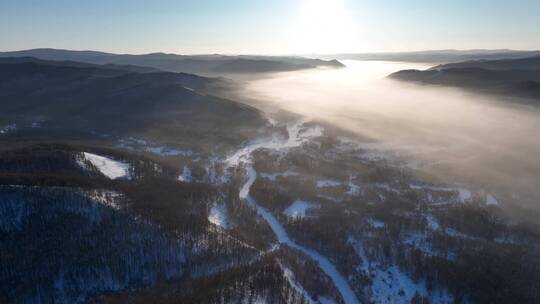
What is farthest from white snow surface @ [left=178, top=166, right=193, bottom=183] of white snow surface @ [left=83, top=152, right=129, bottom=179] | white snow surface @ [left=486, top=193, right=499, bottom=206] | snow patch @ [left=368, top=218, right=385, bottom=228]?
white snow surface @ [left=486, top=193, right=499, bottom=206]

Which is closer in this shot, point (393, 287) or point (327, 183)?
point (393, 287)

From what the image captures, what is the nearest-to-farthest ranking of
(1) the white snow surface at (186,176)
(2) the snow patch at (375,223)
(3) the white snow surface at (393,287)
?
(3) the white snow surface at (393,287) < (2) the snow patch at (375,223) < (1) the white snow surface at (186,176)

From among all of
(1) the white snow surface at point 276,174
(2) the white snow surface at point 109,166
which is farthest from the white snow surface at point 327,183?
(2) the white snow surface at point 109,166

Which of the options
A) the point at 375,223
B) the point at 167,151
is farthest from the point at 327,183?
the point at 167,151

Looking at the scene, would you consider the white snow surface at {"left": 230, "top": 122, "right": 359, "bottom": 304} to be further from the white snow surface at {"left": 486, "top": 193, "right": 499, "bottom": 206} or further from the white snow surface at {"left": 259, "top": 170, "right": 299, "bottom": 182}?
the white snow surface at {"left": 486, "top": 193, "right": 499, "bottom": 206}

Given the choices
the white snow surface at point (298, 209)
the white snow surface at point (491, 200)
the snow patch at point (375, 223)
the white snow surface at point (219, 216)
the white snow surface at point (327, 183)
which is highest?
the white snow surface at point (327, 183)

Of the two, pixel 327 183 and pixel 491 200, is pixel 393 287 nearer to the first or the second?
pixel 327 183

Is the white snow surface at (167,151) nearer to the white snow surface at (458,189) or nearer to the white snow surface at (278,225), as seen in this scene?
the white snow surface at (278,225)
